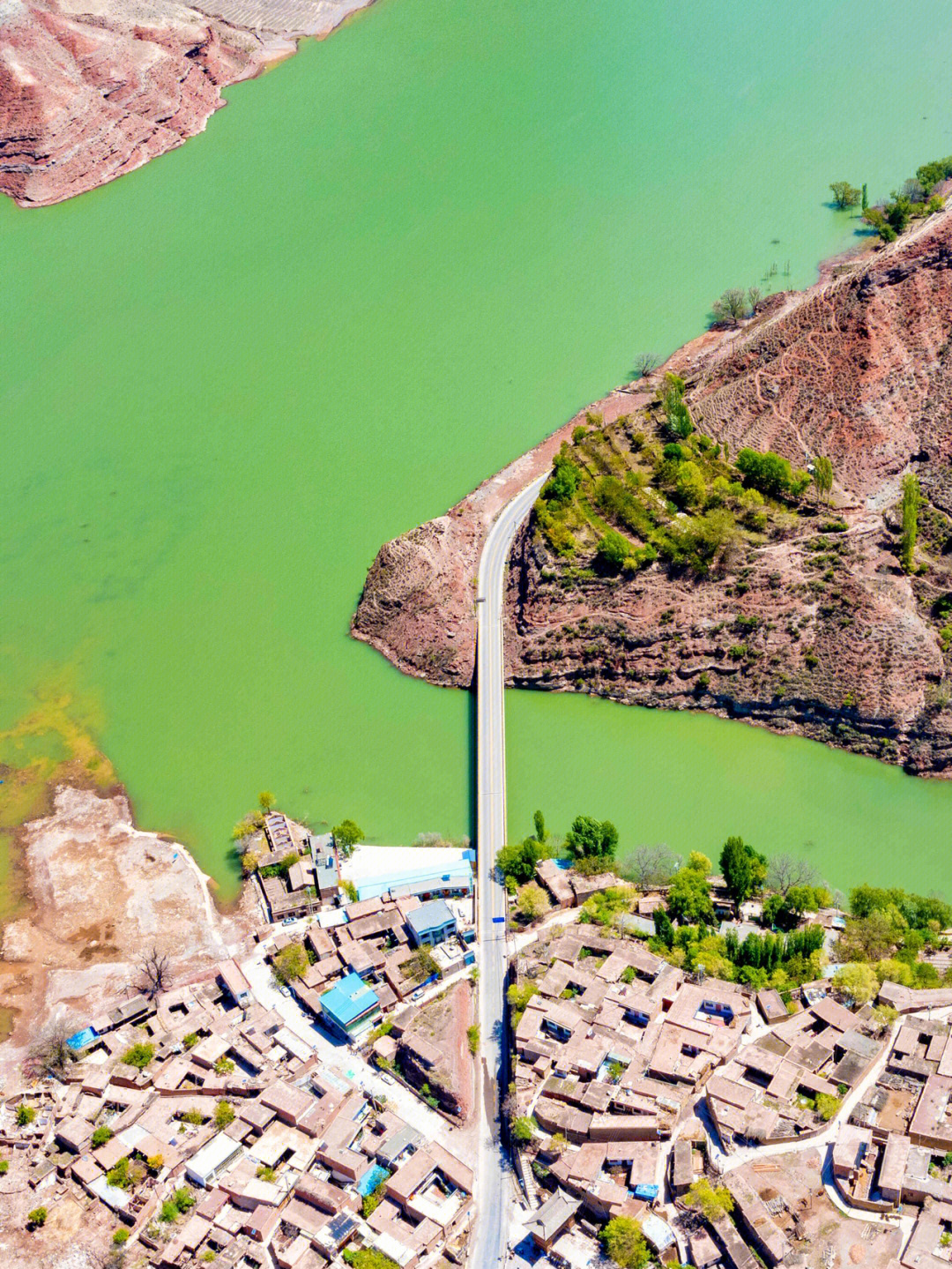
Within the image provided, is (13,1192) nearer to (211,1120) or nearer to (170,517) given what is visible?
(211,1120)

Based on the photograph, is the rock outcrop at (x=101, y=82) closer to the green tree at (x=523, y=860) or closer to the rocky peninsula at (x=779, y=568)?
the rocky peninsula at (x=779, y=568)

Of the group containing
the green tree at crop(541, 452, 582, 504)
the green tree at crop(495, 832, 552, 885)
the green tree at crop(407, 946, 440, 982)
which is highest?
the green tree at crop(541, 452, 582, 504)

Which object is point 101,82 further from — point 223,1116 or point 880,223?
point 223,1116

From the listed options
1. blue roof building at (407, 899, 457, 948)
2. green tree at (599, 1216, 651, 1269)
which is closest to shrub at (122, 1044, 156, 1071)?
blue roof building at (407, 899, 457, 948)

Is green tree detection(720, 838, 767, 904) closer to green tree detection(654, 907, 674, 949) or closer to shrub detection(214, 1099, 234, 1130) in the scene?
green tree detection(654, 907, 674, 949)

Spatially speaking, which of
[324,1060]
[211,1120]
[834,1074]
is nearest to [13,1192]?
[211,1120]

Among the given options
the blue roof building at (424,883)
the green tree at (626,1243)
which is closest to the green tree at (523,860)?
the blue roof building at (424,883)

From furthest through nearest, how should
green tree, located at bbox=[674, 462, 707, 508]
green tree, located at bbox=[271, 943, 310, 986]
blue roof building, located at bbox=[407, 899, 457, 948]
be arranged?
green tree, located at bbox=[674, 462, 707, 508], green tree, located at bbox=[271, 943, 310, 986], blue roof building, located at bbox=[407, 899, 457, 948]
